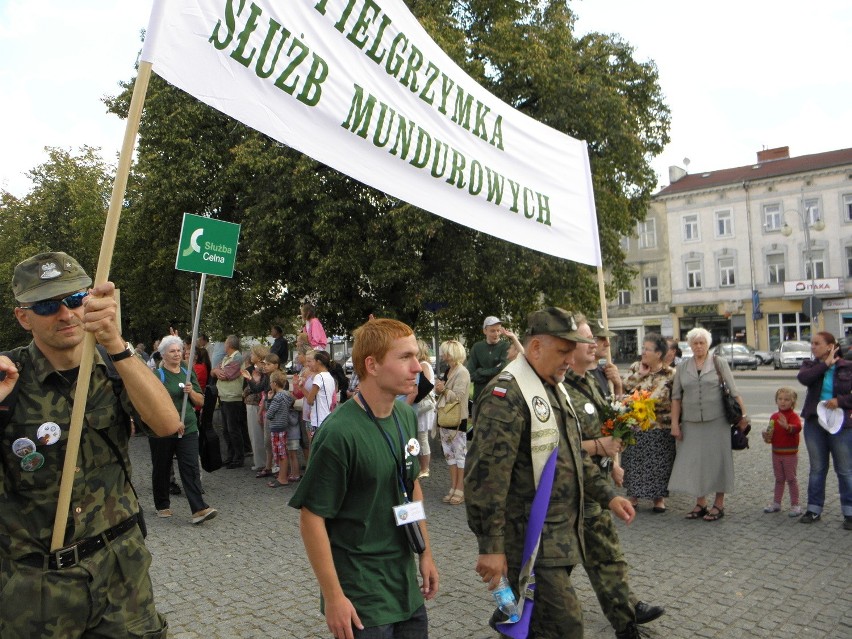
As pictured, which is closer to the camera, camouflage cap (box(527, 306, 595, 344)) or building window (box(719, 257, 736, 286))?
camouflage cap (box(527, 306, 595, 344))

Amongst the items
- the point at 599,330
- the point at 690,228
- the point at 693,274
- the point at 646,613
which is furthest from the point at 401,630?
the point at 690,228

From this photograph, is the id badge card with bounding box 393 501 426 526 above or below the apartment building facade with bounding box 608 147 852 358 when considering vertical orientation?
below

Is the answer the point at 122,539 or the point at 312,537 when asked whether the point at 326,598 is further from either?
the point at 122,539

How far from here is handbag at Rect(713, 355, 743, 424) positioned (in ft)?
24.5

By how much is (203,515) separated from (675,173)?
178 ft

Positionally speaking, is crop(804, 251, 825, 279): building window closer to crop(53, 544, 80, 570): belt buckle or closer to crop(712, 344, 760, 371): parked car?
crop(712, 344, 760, 371): parked car

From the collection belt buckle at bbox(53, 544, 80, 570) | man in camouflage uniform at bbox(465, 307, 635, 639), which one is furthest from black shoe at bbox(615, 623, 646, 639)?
belt buckle at bbox(53, 544, 80, 570)

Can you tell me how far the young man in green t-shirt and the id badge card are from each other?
0.02 m

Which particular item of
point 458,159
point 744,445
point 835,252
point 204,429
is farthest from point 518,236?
point 835,252

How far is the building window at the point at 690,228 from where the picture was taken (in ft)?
173

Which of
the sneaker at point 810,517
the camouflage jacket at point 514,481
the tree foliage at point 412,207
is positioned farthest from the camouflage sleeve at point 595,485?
the tree foliage at point 412,207

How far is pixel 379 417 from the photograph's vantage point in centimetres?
284

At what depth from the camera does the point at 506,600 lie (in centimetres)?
306

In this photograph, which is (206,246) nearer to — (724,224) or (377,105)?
(377,105)
